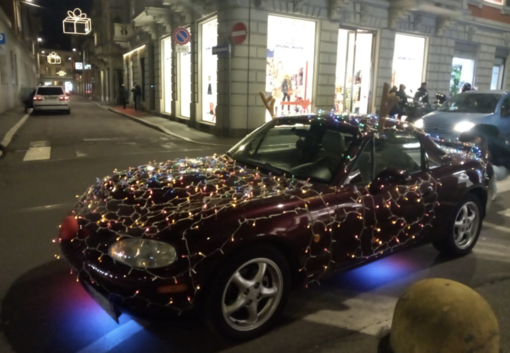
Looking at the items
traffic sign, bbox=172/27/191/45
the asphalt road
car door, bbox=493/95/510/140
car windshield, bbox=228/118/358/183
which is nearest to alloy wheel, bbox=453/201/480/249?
the asphalt road

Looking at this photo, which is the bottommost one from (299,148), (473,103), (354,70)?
(299,148)

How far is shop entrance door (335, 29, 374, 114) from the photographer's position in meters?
17.1

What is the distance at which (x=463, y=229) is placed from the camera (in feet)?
15.4

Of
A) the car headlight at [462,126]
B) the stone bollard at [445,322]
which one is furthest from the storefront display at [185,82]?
the stone bollard at [445,322]

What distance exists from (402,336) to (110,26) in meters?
39.2

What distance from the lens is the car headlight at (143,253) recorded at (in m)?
2.67

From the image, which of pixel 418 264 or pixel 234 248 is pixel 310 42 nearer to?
pixel 418 264

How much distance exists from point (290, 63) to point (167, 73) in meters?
8.45

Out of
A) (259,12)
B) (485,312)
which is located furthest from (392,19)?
(485,312)

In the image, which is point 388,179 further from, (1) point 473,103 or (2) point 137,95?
(2) point 137,95

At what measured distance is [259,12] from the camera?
14289mm

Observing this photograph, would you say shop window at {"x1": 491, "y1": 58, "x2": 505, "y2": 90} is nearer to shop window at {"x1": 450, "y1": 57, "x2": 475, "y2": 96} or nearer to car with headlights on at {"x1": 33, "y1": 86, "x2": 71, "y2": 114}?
shop window at {"x1": 450, "y1": 57, "x2": 475, "y2": 96}

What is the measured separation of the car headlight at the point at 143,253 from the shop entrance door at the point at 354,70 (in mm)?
15318

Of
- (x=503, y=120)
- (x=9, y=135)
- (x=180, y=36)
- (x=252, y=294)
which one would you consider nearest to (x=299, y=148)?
(x=252, y=294)
